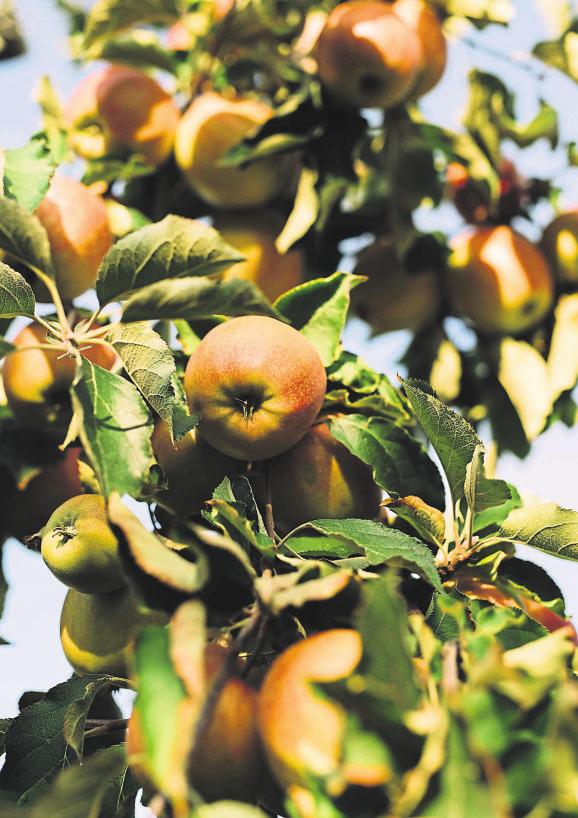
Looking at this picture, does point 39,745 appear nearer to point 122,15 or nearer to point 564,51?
point 122,15

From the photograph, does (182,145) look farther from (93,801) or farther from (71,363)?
(93,801)

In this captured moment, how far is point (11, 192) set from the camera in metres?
1.35

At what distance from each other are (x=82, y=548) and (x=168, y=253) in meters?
0.40

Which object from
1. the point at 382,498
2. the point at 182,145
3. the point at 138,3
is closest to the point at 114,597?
the point at 382,498

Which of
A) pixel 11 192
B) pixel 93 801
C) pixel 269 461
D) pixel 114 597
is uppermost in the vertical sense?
pixel 11 192

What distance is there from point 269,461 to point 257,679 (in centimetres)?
42

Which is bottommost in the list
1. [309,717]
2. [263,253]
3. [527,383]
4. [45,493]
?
[527,383]

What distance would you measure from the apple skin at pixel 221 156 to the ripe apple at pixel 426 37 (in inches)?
15.8

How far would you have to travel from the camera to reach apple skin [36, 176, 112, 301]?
1513 mm

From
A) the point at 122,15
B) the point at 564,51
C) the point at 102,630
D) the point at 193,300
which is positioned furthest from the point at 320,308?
the point at 564,51

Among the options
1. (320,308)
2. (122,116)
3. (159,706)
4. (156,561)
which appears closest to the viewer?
(159,706)

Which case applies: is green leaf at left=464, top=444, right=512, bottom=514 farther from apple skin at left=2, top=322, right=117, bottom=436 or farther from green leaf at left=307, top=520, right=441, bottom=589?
apple skin at left=2, top=322, right=117, bottom=436

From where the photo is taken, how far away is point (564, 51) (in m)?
2.32

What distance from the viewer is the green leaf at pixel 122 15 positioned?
2102 mm
